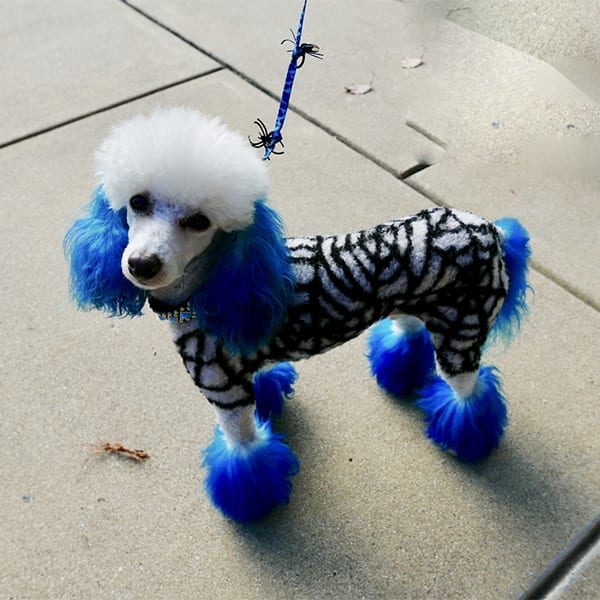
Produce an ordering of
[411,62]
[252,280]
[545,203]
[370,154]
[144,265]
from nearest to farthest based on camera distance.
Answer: [144,265]
[252,280]
[545,203]
[370,154]
[411,62]

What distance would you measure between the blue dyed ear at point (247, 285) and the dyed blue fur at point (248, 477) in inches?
18.5

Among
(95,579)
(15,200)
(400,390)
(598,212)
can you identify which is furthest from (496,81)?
(95,579)

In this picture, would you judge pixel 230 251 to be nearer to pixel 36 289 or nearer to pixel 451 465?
pixel 451 465

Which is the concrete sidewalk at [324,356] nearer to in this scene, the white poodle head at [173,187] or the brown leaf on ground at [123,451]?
the brown leaf on ground at [123,451]

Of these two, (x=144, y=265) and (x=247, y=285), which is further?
(x=247, y=285)

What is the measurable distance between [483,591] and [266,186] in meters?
1.16

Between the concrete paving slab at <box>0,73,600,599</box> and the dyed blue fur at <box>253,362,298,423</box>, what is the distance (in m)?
0.06

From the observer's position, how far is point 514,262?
1902mm

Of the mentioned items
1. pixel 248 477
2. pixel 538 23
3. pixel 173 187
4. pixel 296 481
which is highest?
pixel 173 187

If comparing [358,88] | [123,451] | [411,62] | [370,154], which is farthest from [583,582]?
[411,62]

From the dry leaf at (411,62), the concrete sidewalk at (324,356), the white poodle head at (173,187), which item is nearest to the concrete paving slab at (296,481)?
the concrete sidewalk at (324,356)

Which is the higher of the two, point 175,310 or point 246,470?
point 175,310

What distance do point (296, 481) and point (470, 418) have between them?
53 cm

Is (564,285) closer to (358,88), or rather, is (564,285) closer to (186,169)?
(358,88)
